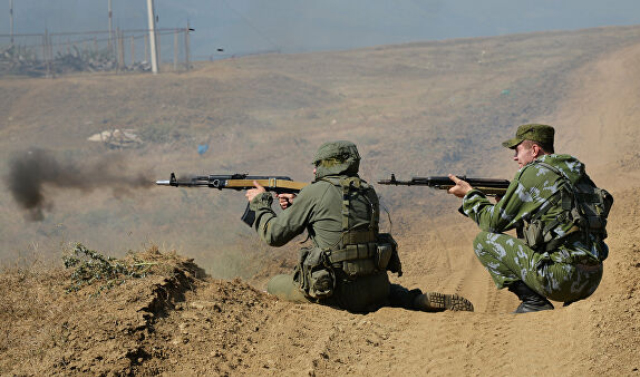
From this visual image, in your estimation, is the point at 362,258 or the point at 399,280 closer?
the point at 362,258

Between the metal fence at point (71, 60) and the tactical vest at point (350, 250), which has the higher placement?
the metal fence at point (71, 60)

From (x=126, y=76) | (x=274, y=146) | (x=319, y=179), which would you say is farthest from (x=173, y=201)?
(x=126, y=76)

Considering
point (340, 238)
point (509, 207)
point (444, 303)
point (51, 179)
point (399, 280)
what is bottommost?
point (399, 280)

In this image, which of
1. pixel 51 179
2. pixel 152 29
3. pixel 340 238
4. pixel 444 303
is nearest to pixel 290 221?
pixel 340 238

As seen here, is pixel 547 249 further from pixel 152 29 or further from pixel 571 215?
pixel 152 29

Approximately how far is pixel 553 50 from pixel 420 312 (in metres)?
29.2

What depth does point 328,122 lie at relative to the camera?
20.2m

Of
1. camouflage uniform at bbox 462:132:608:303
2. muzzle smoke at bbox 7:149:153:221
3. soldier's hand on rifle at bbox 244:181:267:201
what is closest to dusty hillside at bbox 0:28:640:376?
camouflage uniform at bbox 462:132:608:303

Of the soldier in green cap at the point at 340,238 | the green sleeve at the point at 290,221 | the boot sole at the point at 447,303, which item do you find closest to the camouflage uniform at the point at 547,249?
the boot sole at the point at 447,303

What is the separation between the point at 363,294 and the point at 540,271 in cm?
152

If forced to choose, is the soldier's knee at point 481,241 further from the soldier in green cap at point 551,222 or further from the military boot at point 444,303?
the military boot at point 444,303

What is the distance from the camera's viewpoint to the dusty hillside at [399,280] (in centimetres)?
404

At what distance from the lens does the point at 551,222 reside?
4.54 m

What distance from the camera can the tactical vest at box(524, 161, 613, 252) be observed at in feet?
14.8
